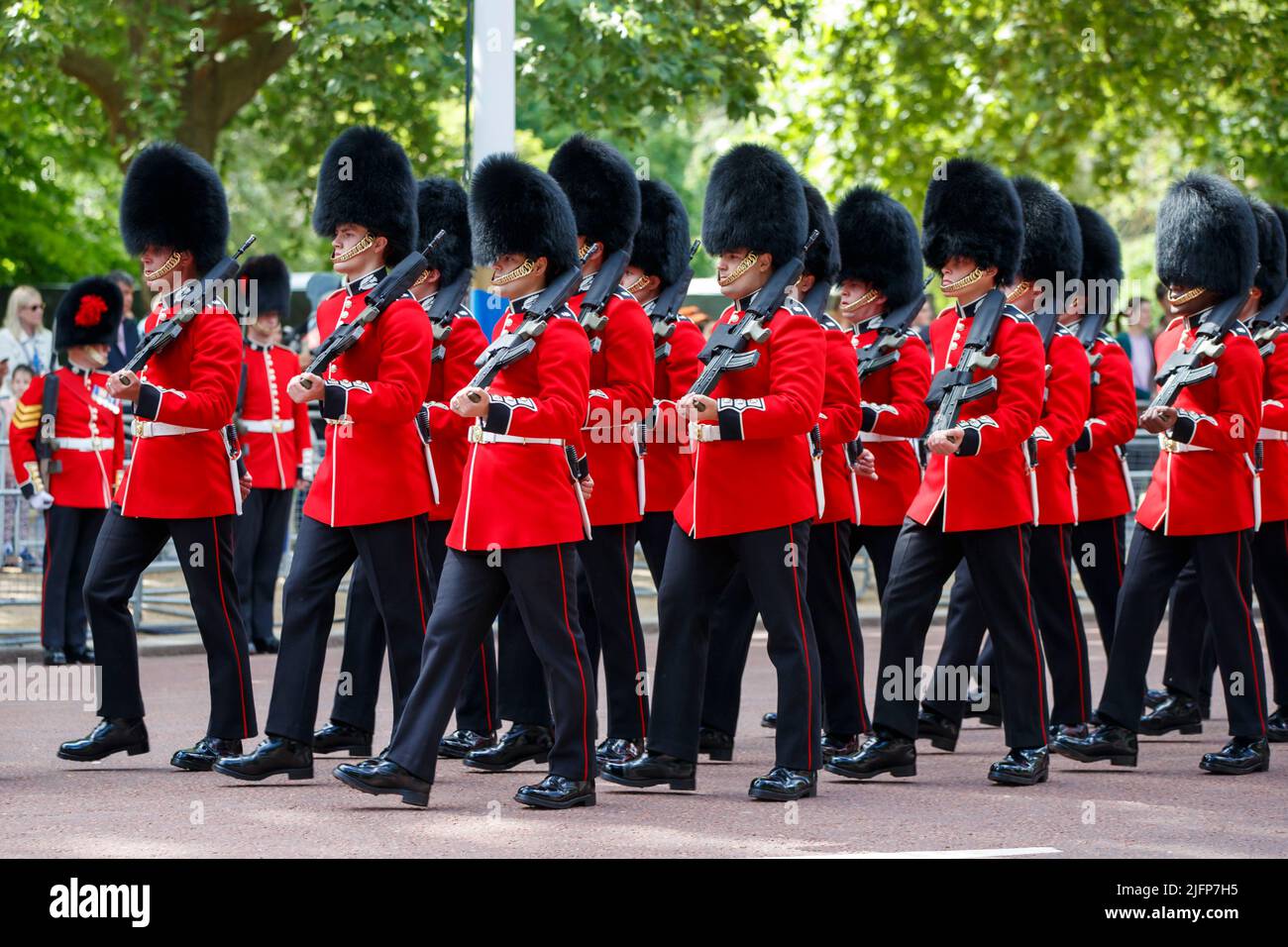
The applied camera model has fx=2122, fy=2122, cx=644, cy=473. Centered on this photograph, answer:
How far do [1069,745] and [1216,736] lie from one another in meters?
1.19

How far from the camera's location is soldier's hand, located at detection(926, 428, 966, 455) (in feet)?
21.6

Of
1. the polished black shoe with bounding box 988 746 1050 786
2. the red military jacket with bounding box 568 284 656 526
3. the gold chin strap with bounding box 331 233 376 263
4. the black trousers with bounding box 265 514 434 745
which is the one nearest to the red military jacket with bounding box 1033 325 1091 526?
the polished black shoe with bounding box 988 746 1050 786

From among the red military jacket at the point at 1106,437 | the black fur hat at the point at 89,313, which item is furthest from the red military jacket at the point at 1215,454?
the black fur hat at the point at 89,313

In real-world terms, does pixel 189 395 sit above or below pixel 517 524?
above

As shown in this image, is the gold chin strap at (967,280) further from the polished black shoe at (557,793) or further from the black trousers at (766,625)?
the polished black shoe at (557,793)

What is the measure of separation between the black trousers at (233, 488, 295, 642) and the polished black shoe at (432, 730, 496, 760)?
333 centimetres

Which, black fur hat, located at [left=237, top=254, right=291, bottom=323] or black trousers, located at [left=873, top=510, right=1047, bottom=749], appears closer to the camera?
black trousers, located at [left=873, top=510, right=1047, bottom=749]

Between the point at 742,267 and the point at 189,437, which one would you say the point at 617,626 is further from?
the point at 189,437

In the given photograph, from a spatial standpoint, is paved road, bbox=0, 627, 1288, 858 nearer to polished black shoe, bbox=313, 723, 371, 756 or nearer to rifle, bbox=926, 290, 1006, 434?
polished black shoe, bbox=313, 723, 371, 756

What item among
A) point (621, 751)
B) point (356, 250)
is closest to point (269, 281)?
point (356, 250)

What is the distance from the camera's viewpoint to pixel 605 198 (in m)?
7.09

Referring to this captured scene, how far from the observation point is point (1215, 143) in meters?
19.1
